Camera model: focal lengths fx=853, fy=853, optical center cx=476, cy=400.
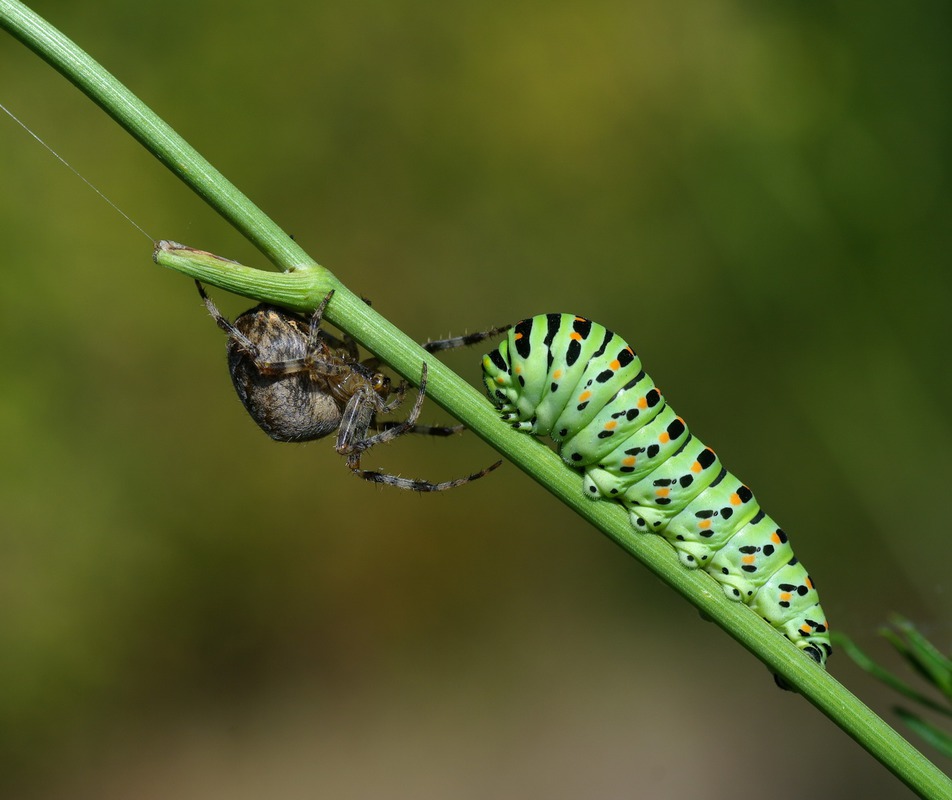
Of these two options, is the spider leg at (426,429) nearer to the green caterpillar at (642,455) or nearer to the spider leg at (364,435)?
the spider leg at (364,435)

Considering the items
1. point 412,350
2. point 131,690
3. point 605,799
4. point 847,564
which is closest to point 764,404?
point 847,564

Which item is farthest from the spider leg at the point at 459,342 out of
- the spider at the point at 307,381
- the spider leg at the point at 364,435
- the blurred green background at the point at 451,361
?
the blurred green background at the point at 451,361

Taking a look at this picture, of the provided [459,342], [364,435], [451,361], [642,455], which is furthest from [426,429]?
[451,361]

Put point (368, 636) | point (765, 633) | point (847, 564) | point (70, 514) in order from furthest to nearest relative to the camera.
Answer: point (368, 636)
point (847, 564)
point (70, 514)
point (765, 633)

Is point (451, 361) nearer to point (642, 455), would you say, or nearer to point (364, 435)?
point (364, 435)

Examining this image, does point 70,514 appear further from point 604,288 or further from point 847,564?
point 847,564
